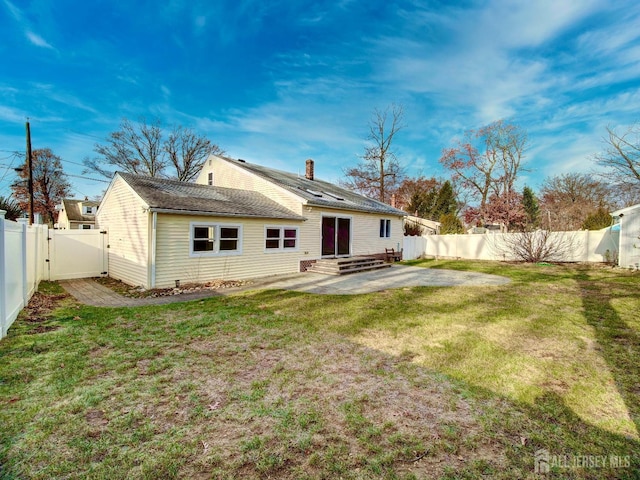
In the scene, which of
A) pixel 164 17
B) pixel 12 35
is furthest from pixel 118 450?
pixel 12 35

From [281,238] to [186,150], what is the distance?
2518 centimetres

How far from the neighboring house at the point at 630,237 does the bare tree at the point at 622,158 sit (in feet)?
29.0

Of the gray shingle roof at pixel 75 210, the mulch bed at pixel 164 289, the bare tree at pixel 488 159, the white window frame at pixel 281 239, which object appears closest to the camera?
the mulch bed at pixel 164 289

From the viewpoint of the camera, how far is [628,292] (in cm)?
809

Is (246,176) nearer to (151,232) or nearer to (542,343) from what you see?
(151,232)

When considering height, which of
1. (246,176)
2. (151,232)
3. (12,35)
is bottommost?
(151,232)

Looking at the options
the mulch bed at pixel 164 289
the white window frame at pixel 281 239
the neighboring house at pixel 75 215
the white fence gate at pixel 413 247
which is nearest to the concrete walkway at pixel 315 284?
→ the mulch bed at pixel 164 289

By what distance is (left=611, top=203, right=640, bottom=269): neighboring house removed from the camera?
41.0ft

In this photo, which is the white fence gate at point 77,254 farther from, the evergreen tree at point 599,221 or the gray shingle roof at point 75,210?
the evergreen tree at point 599,221

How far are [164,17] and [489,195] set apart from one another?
96.4 ft

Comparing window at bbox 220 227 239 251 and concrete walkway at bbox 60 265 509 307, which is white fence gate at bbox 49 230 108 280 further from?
window at bbox 220 227 239 251

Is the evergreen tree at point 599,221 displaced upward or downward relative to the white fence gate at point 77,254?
Answer: upward

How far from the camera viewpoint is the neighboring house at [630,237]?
12.5m

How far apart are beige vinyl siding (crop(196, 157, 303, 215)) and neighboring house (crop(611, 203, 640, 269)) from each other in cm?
1435
